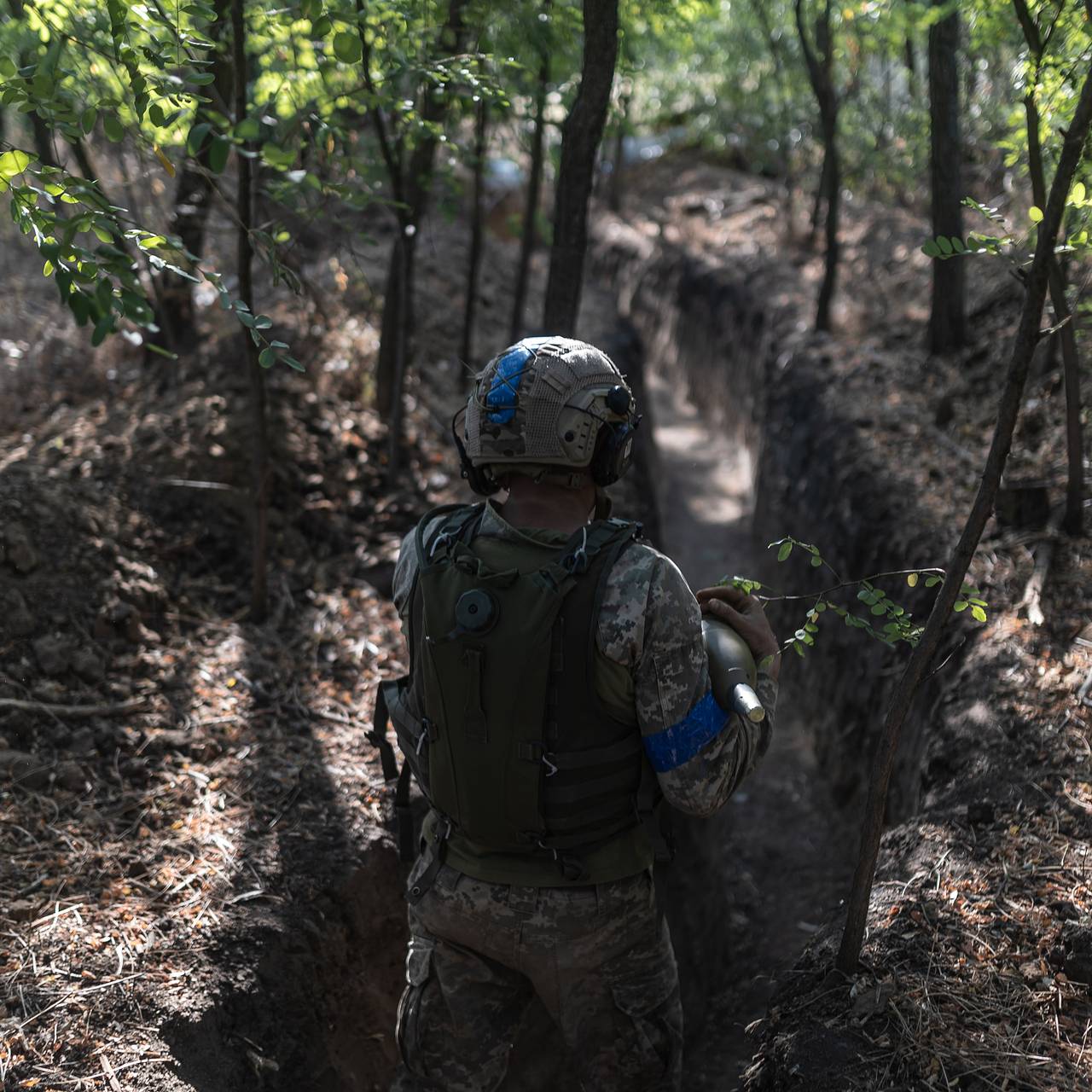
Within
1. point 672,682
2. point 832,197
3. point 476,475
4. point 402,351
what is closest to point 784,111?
point 832,197

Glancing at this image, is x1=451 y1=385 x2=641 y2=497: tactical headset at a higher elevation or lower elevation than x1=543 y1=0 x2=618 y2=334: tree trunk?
lower

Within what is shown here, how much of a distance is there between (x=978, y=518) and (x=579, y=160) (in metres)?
2.31

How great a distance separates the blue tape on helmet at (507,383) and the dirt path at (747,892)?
1.45 meters

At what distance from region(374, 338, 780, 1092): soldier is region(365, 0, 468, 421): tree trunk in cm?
316

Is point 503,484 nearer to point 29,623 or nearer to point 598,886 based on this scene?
point 598,886

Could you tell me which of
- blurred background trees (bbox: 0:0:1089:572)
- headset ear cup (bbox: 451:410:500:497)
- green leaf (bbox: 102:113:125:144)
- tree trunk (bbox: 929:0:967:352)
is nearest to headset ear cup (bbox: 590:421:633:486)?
headset ear cup (bbox: 451:410:500:497)

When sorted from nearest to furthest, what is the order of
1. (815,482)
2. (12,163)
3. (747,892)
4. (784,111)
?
(12,163), (747,892), (815,482), (784,111)

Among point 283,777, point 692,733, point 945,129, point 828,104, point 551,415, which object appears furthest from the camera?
point 828,104

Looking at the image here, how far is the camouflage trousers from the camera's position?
2494mm

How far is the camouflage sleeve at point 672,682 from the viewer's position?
2299mm

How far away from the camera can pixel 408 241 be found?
5.61m

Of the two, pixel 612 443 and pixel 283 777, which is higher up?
pixel 612 443

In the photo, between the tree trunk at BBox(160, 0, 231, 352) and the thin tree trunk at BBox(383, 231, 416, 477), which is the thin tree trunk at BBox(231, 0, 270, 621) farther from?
the tree trunk at BBox(160, 0, 231, 352)

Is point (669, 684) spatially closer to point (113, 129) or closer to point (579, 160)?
point (113, 129)
